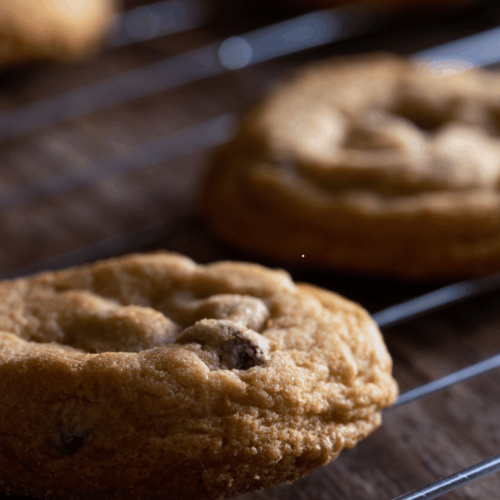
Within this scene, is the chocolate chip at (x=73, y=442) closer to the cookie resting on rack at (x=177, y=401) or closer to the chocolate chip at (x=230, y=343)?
the cookie resting on rack at (x=177, y=401)

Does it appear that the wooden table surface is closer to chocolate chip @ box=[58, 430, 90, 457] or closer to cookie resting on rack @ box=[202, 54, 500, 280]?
cookie resting on rack @ box=[202, 54, 500, 280]

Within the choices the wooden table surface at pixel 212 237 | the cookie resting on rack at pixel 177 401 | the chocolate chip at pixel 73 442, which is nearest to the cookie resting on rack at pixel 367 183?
the wooden table surface at pixel 212 237

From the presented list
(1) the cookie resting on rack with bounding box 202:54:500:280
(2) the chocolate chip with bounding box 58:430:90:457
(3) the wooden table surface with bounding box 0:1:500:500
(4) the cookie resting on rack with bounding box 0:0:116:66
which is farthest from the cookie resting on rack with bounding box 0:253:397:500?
(4) the cookie resting on rack with bounding box 0:0:116:66

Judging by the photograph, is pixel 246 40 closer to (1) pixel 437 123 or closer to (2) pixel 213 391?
(1) pixel 437 123

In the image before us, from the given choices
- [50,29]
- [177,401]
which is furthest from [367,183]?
[50,29]

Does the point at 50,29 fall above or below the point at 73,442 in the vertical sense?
above

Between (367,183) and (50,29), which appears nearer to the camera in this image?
(367,183)

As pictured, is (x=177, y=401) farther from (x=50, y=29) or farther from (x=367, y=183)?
(x=50, y=29)

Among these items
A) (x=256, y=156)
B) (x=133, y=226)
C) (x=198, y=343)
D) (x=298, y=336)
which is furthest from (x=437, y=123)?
(x=198, y=343)
